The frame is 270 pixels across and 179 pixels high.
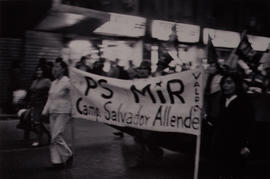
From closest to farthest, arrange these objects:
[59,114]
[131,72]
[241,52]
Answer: [59,114] < [241,52] < [131,72]

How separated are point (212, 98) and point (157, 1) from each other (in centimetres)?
1540

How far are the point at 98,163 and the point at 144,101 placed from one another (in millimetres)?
1989

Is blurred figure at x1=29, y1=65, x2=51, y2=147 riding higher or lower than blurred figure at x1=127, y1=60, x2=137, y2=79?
lower

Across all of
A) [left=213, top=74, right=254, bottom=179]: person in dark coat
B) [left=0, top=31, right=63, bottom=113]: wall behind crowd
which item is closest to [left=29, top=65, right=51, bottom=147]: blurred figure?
[left=213, top=74, right=254, bottom=179]: person in dark coat

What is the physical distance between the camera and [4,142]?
10562 mm

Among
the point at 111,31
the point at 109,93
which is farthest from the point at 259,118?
the point at 111,31

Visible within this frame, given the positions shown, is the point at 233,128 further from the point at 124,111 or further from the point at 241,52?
the point at 241,52

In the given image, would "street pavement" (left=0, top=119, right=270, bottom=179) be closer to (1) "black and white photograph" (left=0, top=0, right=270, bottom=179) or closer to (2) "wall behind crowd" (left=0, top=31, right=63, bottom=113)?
(1) "black and white photograph" (left=0, top=0, right=270, bottom=179)

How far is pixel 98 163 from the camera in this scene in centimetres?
834

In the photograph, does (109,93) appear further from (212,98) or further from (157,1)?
(157,1)

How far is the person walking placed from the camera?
7727 mm

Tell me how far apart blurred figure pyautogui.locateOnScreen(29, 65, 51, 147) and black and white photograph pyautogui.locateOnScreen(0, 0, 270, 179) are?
0.02m

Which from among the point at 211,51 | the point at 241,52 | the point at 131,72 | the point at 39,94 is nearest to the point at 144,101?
the point at 211,51

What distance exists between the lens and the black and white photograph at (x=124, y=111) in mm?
6070
